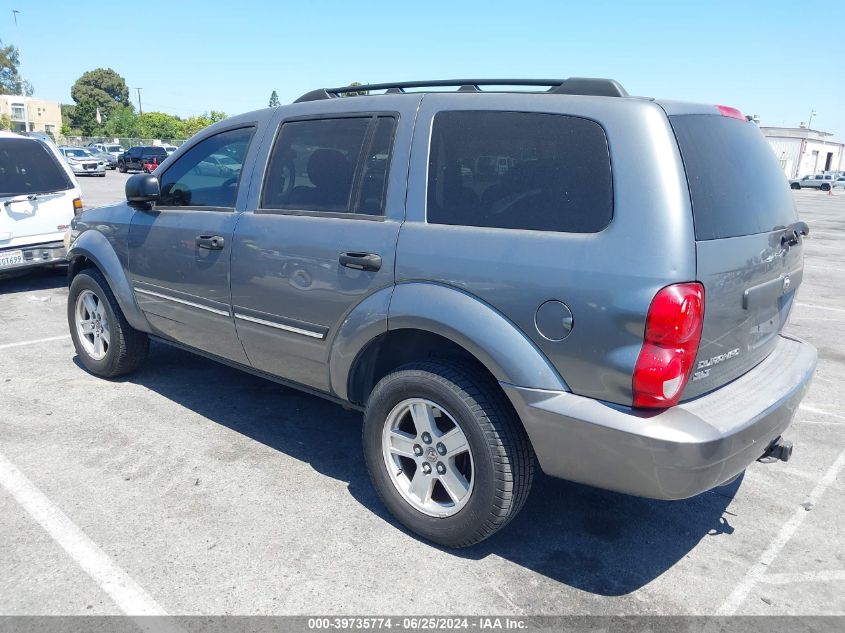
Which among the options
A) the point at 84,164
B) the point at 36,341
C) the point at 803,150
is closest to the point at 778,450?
the point at 36,341

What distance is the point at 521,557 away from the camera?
2996mm

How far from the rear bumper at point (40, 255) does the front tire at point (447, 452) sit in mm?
5987

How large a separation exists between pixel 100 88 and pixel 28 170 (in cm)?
11090

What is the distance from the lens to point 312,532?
10.2 feet

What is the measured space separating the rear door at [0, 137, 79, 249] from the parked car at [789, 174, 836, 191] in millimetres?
55391

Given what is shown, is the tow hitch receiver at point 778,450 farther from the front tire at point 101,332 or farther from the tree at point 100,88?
the tree at point 100,88

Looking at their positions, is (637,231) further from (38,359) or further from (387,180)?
(38,359)

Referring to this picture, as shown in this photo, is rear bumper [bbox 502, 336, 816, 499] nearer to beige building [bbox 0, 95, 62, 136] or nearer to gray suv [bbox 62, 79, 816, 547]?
gray suv [bbox 62, 79, 816, 547]

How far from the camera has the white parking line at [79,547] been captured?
2.63 metres

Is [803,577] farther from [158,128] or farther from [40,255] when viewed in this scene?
[158,128]

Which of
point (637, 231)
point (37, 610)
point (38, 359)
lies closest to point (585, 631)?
point (637, 231)

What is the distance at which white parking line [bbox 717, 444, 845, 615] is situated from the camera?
2.71 meters

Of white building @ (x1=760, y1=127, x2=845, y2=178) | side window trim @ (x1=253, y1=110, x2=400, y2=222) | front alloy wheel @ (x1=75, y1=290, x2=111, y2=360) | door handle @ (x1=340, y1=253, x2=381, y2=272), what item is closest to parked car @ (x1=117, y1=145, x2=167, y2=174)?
front alloy wheel @ (x1=75, y1=290, x2=111, y2=360)

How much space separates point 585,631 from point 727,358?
3.93 feet
